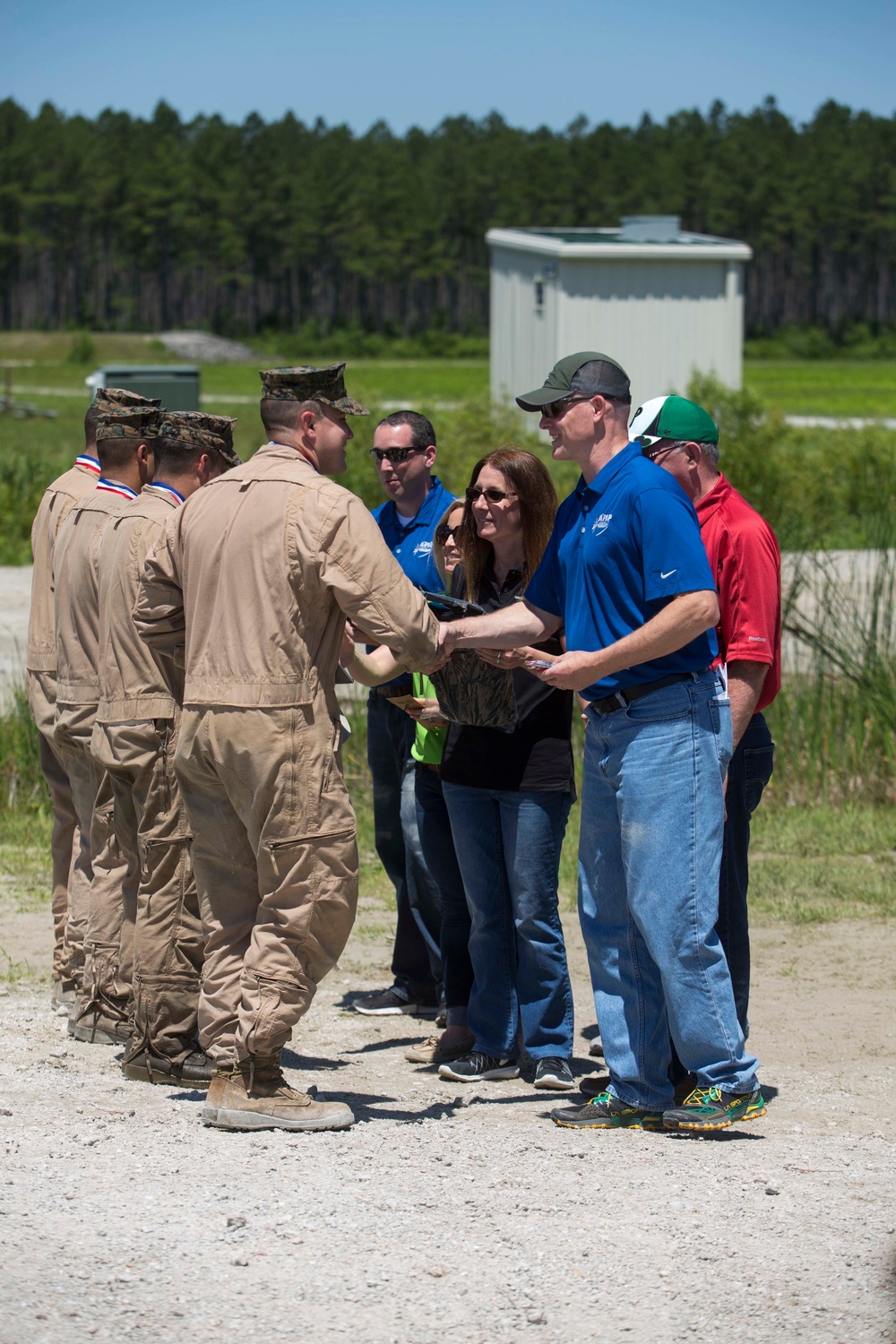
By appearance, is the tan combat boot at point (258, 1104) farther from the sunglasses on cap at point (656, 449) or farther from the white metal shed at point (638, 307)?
the white metal shed at point (638, 307)

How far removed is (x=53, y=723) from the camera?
5.47m

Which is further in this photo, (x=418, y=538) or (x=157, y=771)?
(x=418, y=538)

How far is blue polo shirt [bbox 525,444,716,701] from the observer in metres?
4.05

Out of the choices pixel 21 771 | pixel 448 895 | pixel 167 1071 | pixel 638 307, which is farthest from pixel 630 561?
pixel 638 307

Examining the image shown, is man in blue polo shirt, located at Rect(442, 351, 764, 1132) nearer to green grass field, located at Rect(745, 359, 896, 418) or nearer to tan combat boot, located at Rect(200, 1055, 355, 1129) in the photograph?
tan combat boot, located at Rect(200, 1055, 355, 1129)

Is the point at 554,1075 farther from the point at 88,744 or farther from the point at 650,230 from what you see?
the point at 650,230

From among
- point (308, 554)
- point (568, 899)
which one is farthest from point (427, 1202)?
point (568, 899)

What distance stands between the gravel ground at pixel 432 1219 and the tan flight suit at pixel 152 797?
258mm

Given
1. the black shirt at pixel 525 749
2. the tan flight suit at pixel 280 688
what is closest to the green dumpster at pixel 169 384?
the black shirt at pixel 525 749

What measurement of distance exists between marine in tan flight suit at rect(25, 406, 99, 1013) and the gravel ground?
545 millimetres

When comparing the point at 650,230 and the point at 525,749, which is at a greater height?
the point at 650,230

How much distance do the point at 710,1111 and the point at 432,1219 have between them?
40.3 inches

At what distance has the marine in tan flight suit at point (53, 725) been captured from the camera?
5355mm

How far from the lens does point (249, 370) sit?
62.9 meters
